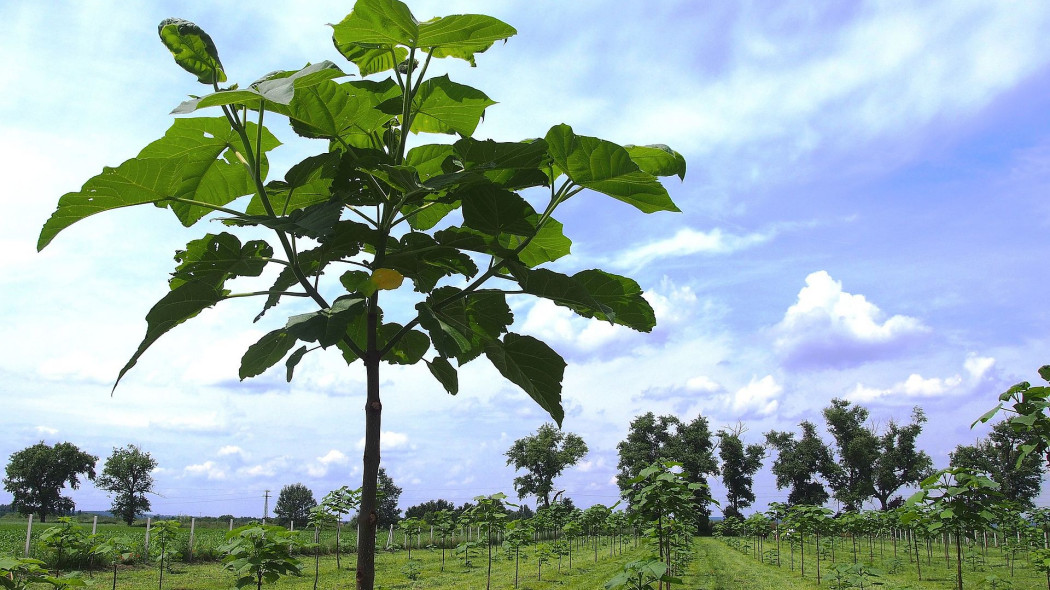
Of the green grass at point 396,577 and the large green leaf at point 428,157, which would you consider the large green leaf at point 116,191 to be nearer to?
the large green leaf at point 428,157

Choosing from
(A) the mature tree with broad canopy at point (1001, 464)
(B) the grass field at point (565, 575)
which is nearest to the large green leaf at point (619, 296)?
(B) the grass field at point (565, 575)

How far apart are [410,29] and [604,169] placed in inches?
15.6

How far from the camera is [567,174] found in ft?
3.60

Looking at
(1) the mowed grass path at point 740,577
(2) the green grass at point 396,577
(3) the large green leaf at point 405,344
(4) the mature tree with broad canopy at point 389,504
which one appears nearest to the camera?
(3) the large green leaf at point 405,344

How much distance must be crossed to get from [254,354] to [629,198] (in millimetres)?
813

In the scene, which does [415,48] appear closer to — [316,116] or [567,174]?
[316,116]

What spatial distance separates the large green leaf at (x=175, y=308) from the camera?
109 cm

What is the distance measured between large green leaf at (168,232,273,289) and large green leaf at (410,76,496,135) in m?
0.41

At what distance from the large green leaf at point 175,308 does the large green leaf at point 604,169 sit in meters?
0.68

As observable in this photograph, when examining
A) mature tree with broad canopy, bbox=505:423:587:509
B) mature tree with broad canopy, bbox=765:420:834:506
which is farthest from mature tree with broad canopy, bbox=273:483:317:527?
mature tree with broad canopy, bbox=765:420:834:506

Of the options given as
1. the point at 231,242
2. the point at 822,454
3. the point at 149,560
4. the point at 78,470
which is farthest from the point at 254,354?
the point at 78,470

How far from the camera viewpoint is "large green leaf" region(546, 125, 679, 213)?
3.33 ft

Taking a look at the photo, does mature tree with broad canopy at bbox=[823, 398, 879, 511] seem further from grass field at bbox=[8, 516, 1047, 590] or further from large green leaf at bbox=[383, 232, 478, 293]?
large green leaf at bbox=[383, 232, 478, 293]

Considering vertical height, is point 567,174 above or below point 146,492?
above
